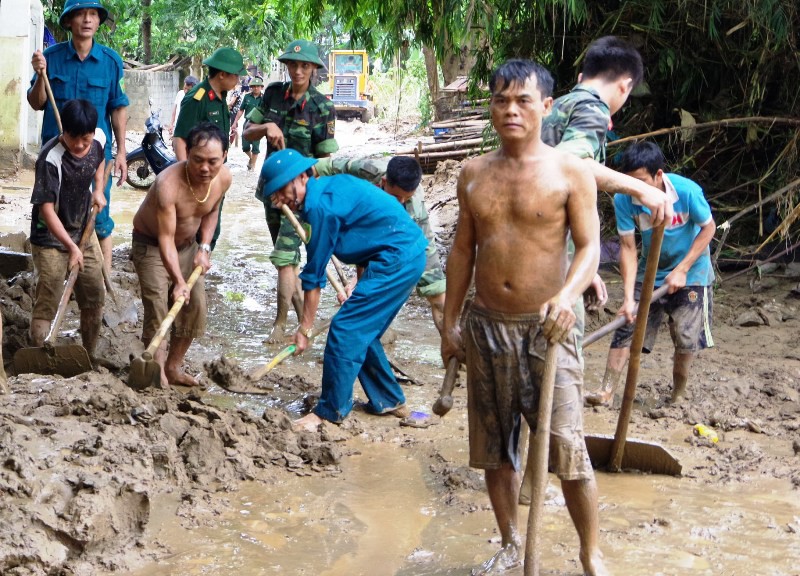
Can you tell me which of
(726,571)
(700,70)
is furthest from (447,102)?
(726,571)

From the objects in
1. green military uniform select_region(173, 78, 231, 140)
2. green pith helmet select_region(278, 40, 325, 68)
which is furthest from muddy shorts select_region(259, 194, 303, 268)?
green pith helmet select_region(278, 40, 325, 68)

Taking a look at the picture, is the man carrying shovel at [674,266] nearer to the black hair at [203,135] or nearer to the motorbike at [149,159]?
the black hair at [203,135]

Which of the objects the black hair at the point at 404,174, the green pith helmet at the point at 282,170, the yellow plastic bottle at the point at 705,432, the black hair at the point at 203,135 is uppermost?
the black hair at the point at 203,135

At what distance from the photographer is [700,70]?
8.45 metres

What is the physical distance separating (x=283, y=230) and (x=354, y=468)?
8.35 ft

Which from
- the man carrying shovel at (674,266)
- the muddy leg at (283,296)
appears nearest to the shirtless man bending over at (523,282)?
the man carrying shovel at (674,266)

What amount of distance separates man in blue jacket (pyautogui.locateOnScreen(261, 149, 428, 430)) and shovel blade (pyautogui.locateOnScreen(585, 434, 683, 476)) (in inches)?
51.9

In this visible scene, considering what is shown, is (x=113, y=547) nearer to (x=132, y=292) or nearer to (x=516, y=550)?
(x=516, y=550)

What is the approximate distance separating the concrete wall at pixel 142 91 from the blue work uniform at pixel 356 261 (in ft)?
72.9

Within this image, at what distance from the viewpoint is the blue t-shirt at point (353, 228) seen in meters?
5.01

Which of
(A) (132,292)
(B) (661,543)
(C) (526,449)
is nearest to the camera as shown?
(B) (661,543)

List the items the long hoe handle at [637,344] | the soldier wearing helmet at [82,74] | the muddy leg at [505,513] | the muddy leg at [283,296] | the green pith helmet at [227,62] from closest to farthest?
the muddy leg at [505,513]
the long hoe handle at [637,344]
the soldier wearing helmet at [82,74]
the muddy leg at [283,296]
the green pith helmet at [227,62]

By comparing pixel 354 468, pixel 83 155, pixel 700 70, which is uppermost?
pixel 700 70

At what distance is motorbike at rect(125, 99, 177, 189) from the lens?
451 inches
